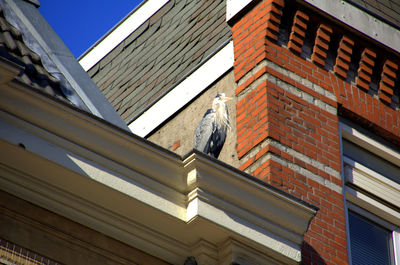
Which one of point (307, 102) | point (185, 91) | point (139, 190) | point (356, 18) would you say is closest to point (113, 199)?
point (139, 190)

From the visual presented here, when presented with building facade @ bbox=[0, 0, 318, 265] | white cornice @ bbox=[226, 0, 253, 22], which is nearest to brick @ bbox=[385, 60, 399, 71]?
white cornice @ bbox=[226, 0, 253, 22]

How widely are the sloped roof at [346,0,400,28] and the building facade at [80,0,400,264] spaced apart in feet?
0.07

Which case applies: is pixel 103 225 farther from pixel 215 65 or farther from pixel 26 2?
pixel 215 65

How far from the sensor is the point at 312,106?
9.48 metres

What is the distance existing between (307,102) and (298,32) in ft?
2.97

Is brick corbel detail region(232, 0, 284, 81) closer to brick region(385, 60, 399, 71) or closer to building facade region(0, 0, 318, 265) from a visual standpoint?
brick region(385, 60, 399, 71)

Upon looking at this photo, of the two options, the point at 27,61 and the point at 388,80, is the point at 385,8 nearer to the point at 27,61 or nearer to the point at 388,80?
the point at 388,80

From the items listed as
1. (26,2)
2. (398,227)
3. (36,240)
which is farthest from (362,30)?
(36,240)

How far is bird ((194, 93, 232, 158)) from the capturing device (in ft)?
28.6

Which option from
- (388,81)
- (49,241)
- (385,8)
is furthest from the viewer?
(385,8)

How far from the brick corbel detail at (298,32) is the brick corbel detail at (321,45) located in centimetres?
18

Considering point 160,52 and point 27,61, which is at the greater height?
point 160,52

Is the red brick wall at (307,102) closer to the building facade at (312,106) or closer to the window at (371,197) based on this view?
the building facade at (312,106)

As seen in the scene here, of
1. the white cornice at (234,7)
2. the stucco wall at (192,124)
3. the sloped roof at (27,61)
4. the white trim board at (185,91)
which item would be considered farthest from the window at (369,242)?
the sloped roof at (27,61)
